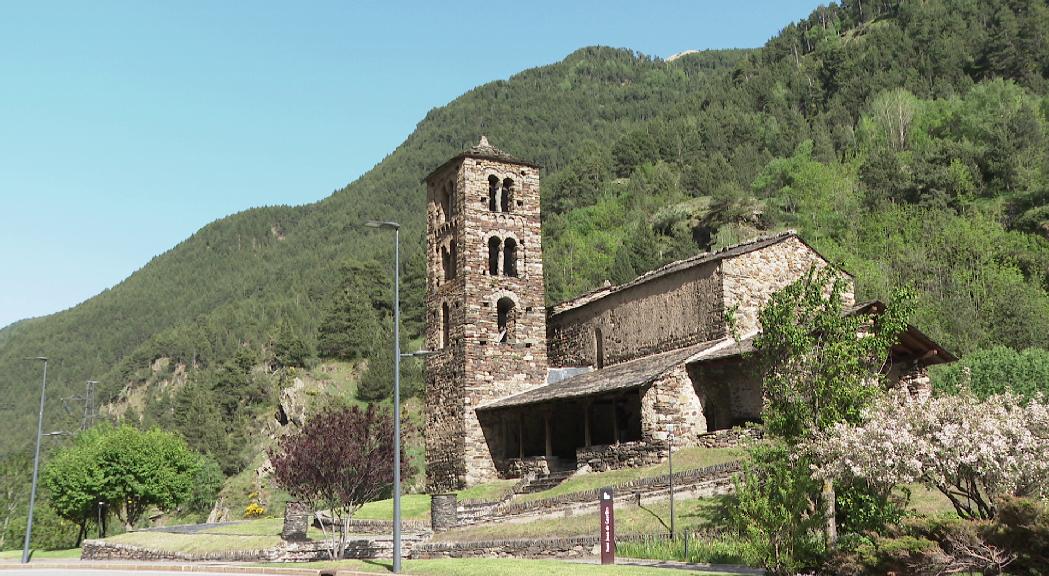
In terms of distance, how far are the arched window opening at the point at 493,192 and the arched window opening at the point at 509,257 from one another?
182 centimetres

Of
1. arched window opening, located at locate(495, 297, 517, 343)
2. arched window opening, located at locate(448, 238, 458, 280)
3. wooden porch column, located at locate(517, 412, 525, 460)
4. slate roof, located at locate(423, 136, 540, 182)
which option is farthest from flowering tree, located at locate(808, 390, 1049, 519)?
slate roof, located at locate(423, 136, 540, 182)

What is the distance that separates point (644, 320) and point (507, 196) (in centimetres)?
1047

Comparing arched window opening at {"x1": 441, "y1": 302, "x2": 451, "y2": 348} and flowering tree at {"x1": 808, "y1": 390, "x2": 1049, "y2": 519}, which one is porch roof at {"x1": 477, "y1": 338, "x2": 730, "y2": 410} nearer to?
arched window opening at {"x1": 441, "y1": 302, "x2": 451, "y2": 348}

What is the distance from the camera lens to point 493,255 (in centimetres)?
4544

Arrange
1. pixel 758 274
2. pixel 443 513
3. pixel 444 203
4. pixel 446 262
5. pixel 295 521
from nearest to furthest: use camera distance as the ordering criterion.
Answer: pixel 443 513 → pixel 295 521 → pixel 758 274 → pixel 446 262 → pixel 444 203

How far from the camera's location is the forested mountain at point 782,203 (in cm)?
7056

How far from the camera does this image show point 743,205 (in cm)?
8781

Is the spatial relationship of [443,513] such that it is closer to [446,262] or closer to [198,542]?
[198,542]

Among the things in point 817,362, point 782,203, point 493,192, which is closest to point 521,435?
point 493,192

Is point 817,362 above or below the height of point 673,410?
below

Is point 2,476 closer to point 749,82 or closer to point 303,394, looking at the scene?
point 303,394

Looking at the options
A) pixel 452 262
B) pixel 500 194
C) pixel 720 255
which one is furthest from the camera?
pixel 500 194

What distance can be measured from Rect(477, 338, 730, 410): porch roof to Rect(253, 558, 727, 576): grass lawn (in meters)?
13.3

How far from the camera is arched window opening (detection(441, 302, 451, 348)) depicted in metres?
45.0
